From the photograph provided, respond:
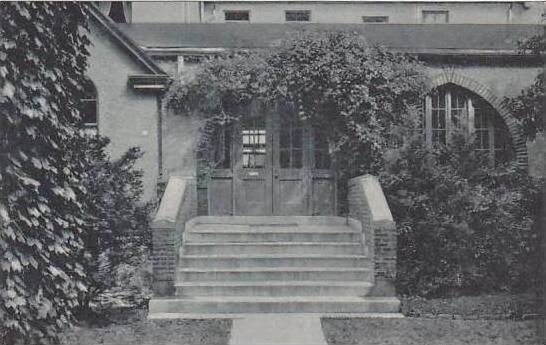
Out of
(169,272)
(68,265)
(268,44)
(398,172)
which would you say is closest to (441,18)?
(268,44)

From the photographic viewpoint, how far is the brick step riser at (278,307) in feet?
25.6

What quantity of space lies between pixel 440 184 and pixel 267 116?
13.3 ft

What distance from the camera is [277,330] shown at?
693 cm

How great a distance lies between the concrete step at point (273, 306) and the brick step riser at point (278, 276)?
549 millimetres

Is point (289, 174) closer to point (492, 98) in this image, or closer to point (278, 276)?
point (278, 276)

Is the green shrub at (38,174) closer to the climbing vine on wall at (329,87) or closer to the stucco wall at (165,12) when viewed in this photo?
the climbing vine on wall at (329,87)

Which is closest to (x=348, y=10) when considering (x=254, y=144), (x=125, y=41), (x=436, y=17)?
(x=436, y=17)

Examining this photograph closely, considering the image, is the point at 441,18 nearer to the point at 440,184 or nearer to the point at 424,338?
the point at 440,184

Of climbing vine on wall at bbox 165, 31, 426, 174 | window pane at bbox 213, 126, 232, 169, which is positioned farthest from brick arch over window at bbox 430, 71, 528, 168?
window pane at bbox 213, 126, 232, 169

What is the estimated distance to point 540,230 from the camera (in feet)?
27.8

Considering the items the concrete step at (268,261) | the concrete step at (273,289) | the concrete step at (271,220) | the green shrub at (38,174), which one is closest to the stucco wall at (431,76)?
the concrete step at (271,220)

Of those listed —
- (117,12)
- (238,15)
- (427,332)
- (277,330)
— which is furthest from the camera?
(238,15)

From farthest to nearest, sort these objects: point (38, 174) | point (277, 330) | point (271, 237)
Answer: point (271, 237), point (277, 330), point (38, 174)

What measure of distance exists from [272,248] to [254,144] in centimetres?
316
